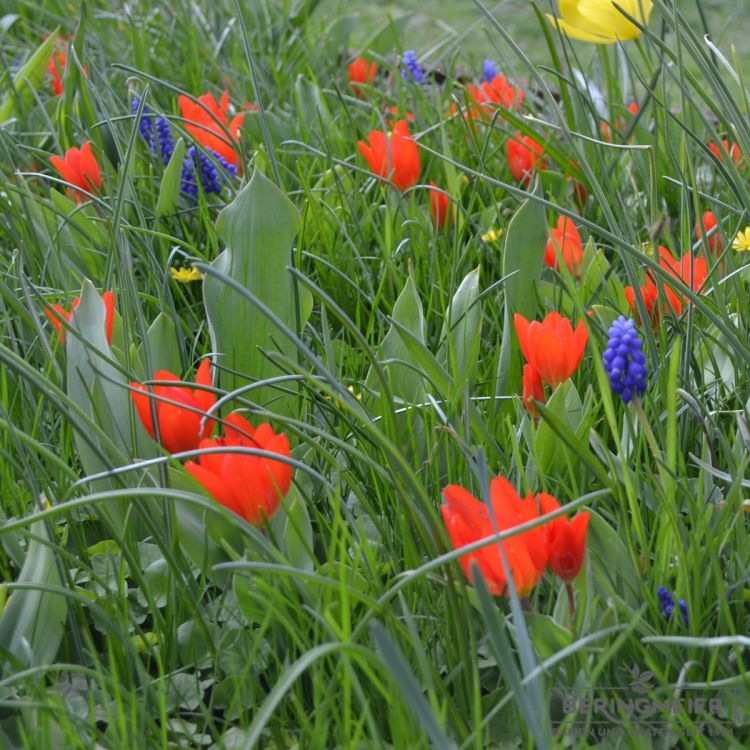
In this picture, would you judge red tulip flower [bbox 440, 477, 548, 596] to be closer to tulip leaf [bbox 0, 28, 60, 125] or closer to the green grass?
the green grass

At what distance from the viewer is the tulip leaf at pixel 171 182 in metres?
1.24

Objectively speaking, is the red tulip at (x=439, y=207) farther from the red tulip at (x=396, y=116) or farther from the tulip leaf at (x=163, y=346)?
the tulip leaf at (x=163, y=346)

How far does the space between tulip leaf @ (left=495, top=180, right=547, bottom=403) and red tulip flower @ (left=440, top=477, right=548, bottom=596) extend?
1.22 feet

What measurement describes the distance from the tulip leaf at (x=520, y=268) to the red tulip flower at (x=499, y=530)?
373mm

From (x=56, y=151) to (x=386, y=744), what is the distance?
1.30 m

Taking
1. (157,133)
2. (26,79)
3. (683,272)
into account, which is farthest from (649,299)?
(26,79)

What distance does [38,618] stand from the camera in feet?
2.42

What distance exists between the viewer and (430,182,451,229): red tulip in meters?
1.33

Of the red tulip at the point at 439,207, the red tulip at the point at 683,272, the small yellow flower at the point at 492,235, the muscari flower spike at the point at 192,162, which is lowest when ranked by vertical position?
the red tulip at the point at 683,272

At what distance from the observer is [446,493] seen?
655 mm

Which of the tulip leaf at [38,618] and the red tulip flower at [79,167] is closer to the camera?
the tulip leaf at [38,618]

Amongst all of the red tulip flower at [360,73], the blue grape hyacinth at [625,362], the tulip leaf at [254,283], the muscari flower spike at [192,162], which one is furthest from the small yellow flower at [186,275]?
the red tulip flower at [360,73]

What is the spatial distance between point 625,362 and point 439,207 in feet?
2.35

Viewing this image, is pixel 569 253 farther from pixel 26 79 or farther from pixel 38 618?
pixel 26 79
